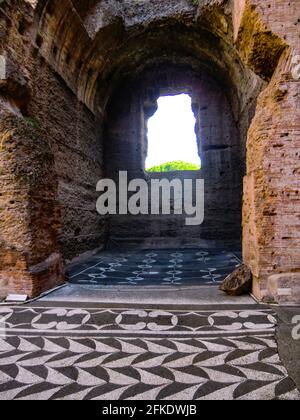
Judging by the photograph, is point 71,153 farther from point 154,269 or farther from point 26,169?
point 154,269

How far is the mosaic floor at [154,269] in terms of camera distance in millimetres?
4867

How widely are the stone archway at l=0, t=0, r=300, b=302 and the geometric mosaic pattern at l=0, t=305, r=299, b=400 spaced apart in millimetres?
850

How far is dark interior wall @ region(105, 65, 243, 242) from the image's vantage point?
950 centimetres

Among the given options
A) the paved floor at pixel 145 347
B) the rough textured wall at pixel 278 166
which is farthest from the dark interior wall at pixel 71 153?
the rough textured wall at pixel 278 166

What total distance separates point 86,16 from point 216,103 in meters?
4.86

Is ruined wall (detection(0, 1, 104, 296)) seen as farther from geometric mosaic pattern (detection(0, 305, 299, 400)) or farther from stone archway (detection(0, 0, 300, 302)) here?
geometric mosaic pattern (detection(0, 305, 299, 400))

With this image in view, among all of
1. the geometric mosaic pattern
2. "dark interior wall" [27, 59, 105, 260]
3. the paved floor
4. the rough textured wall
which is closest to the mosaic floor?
the paved floor

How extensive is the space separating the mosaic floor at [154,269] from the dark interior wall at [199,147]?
1896mm

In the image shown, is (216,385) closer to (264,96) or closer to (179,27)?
(264,96)

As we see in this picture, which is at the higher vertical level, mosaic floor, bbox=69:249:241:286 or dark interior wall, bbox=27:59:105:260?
dark interior wall, bbox=27:59:105:260

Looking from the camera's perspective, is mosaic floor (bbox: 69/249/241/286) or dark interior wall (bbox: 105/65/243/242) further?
dark interior wall (bbox: 105/65/243/242)

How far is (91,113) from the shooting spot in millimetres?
8211

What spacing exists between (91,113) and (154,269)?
473 cm
